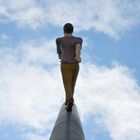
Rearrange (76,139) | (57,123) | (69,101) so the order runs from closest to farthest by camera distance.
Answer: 1. (76,139)
2. (57,123)
3. (69,101)

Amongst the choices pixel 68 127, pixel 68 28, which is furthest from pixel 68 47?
pixel 68 127

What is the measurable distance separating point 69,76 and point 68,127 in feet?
5.91

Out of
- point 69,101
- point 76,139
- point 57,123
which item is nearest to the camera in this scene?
point 76,139

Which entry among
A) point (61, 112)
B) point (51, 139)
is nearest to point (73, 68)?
point (61, 112)

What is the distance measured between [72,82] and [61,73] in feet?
1.05

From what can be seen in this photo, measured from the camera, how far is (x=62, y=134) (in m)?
8.72

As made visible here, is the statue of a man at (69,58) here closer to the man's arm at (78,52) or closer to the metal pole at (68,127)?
the man's arm at (78,52)

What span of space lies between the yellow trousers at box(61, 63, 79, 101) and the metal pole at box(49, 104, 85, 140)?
42 cm

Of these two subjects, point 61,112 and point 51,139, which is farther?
point 61,112

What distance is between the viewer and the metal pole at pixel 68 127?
341 inches

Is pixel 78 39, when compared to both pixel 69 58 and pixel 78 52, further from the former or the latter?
pixel 69 58

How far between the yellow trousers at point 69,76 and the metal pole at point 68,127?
0.42 meters

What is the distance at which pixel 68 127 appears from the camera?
30.2ft

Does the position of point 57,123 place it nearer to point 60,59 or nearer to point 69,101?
point 69,101
